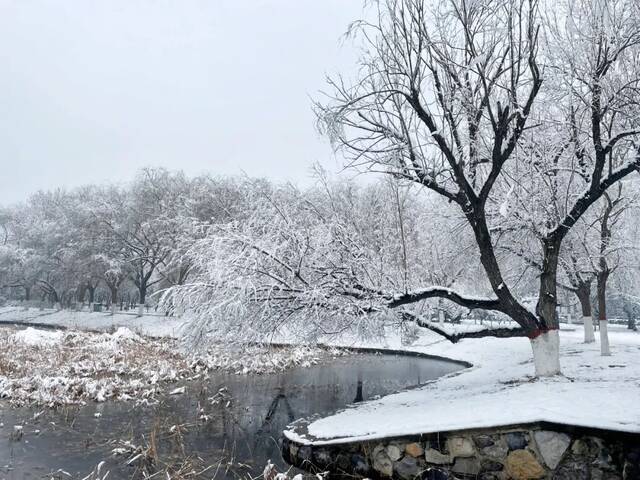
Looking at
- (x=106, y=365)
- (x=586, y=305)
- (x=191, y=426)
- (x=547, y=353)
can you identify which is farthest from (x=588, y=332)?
(x=106, y=365)

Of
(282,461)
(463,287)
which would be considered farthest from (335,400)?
(463,287)

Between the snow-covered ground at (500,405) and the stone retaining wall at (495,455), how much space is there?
Answer: 125 mm

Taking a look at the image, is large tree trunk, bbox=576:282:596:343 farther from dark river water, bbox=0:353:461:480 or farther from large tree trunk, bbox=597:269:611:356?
dark river water, bbox=0:353:461:480

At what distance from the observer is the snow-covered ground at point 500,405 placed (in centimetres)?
575

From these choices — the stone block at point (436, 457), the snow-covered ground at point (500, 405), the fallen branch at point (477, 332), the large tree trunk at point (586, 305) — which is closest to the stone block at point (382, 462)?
the snow-covered ground at point (500, 405)

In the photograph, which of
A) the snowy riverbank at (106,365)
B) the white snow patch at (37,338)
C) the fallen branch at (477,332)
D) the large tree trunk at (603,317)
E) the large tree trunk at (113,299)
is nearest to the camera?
the fallen branch at (477,332)

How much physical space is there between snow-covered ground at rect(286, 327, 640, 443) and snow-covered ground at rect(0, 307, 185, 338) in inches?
760

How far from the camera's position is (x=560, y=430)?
550 centimetres

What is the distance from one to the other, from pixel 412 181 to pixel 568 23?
4067 mm

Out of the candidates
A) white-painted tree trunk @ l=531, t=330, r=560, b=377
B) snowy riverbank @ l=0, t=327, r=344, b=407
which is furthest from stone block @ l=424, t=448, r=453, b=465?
snowy riverbank @ l=0, t=327, r=344, b=407

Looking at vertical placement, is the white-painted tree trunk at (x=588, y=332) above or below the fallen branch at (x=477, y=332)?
below

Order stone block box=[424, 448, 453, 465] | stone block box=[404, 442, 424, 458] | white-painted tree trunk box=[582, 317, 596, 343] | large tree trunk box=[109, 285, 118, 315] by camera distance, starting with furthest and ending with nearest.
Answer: large tree trunk box=[109, 285, 118, 315], white-painted tree trunk box=[582, 317, 596, 343], stone block box=[404, 442, 424, 458], stone block box=[424, 448, 453, 465]

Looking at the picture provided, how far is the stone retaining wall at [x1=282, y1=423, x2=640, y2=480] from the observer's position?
5.30 metres

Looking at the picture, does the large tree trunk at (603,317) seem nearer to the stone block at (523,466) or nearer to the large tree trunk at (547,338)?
the large tree trunk at (547,338)
